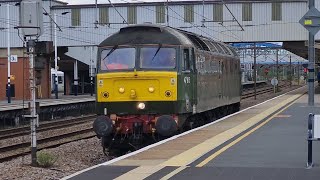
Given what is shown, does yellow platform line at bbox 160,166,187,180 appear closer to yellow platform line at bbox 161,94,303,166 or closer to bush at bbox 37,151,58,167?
yellow platform line at bbox 161,94,303,166

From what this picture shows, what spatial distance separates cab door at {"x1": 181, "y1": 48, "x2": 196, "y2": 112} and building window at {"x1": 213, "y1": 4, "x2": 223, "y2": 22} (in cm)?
3796

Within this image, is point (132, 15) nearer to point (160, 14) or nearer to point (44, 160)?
point (160, 14)

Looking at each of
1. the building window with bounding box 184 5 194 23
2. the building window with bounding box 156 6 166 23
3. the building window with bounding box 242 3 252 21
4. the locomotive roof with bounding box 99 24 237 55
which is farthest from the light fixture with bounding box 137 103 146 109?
the building window with bounding box 242 3 252 21

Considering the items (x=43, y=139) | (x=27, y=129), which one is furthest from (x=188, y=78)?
(x=27, y=129)

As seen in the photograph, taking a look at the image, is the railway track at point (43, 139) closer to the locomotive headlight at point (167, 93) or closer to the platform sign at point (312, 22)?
the locomotive headlight at point (167, 93)

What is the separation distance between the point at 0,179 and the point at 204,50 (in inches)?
348

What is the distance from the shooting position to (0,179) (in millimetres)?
11297

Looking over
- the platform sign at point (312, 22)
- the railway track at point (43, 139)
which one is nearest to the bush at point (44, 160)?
the railway track at point (43, 139)

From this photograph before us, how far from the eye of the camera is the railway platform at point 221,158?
9625mm

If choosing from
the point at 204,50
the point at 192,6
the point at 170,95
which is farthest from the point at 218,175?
the point at 192,6

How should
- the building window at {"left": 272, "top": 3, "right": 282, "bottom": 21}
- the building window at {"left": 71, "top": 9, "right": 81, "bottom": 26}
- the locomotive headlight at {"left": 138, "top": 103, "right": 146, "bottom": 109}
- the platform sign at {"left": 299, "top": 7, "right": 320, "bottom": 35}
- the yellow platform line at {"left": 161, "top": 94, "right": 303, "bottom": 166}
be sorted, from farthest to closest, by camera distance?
the building window at {"left": 71, "top": 9, "right": 81, "bottom": 26}, the building window at {"left": 272, "top": 3, "right": 282, "bottom": 21}, the platform sign at {"left": 299, "top": 7, "right": 320, "bottom": 35}, the locomotive headlight at {"left": 138, "top": 103, "right": 146, "bottom": 109}, the yellow platform line at {"left": 161, "top": 94, "right": 303, "bottom": 166}

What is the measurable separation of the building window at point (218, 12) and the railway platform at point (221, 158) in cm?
3718

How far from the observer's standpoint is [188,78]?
632 inches

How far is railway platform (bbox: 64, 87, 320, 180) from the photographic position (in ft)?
31.6
